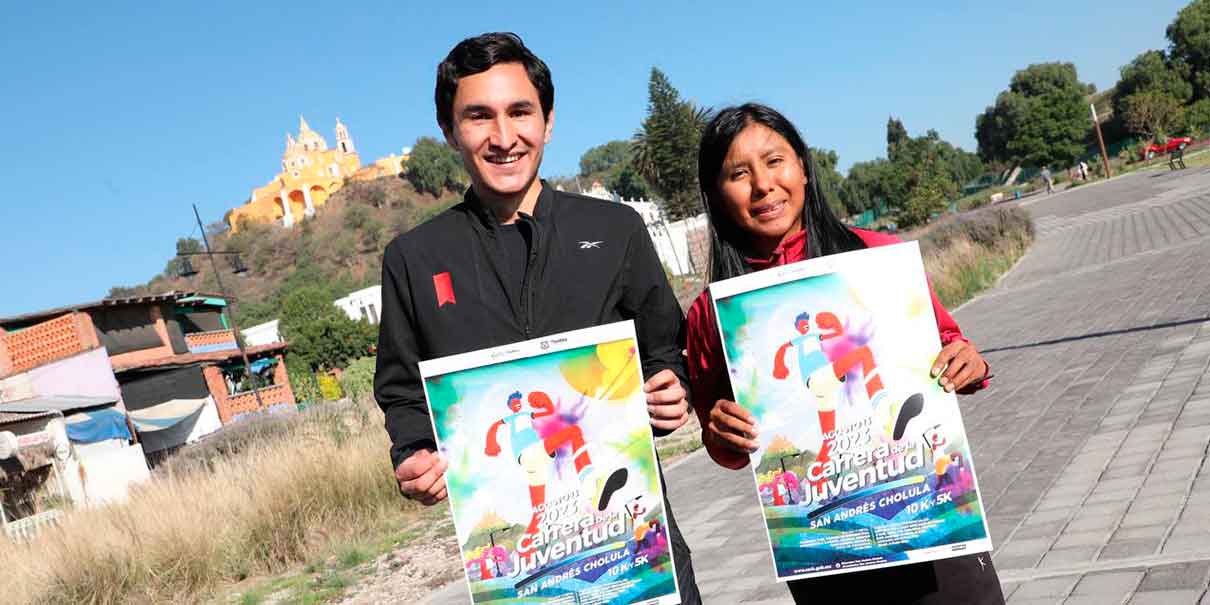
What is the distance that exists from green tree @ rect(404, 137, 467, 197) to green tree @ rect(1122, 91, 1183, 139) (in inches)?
3060

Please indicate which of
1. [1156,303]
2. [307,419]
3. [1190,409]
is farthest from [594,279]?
[307,419]

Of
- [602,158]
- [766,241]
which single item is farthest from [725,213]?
[602,158]

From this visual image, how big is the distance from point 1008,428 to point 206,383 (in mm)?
41674

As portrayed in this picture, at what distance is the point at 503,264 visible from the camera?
2.37 m

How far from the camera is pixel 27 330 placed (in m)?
36.5

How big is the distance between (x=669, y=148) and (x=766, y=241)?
52965mm

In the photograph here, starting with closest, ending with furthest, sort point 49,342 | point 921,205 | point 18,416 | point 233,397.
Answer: point 18,416 < point 49,342 < point 233,397 < point 921,205

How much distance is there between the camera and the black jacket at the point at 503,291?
7.55 feet

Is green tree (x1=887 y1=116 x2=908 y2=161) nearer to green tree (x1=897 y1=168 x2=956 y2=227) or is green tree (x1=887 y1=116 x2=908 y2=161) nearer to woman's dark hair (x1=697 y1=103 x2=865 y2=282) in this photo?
green tree (x1=897 y1=168 x2=956 y2=227)

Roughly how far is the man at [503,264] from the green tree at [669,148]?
5099 cm

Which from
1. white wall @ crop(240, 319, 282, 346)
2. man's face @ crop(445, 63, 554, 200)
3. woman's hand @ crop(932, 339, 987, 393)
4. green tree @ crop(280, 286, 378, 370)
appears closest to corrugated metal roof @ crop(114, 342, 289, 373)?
green tree @ crop(280, 286, 378, 370)

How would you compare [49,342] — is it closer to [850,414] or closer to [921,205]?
[921,205]

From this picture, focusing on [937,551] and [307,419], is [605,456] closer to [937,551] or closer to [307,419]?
[937,551]

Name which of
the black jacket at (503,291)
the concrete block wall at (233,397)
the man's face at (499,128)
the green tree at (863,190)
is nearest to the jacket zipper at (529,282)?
the black jacket at (503,291)
